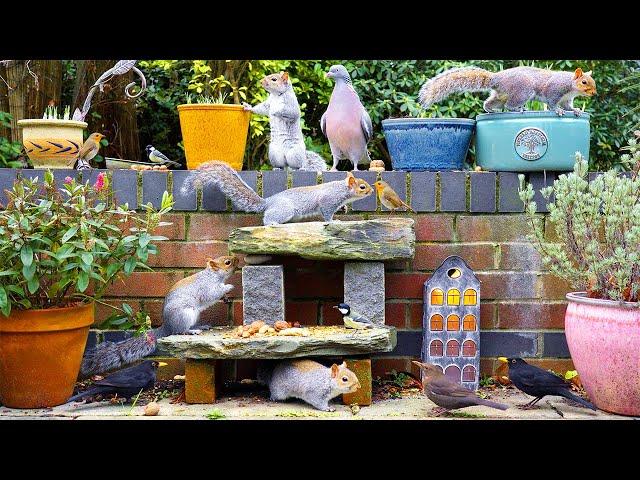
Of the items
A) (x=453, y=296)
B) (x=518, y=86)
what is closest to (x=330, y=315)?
(x=453, y=296)

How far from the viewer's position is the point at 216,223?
408 cm

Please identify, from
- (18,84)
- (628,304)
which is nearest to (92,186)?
(18,84)

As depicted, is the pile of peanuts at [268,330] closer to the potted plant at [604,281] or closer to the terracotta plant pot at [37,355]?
the terracotta plant pot at [37,355]

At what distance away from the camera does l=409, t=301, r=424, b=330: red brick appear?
4105 mm

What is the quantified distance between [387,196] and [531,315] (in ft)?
3.25

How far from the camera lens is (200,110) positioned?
4.16 metres

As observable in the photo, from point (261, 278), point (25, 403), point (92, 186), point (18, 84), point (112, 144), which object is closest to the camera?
point (25, 403)

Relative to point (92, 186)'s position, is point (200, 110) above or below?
above

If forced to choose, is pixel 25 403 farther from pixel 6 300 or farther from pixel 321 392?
pixel 321 392

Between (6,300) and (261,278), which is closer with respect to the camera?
(6,300)

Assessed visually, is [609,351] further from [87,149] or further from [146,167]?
[87,149]

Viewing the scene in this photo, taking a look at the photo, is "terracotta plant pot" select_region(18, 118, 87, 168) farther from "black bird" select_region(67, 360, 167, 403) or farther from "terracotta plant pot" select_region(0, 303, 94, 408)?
"black bird" select_region(67, 360, 167, 403)

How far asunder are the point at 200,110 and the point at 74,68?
285cm

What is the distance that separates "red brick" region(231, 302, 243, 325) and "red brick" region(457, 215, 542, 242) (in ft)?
3.99
